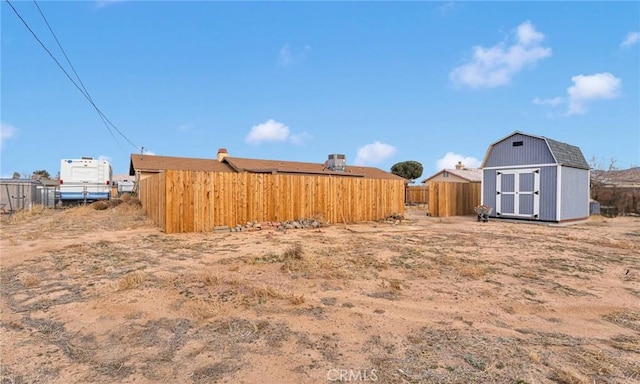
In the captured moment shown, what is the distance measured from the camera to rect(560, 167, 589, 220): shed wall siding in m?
14.7

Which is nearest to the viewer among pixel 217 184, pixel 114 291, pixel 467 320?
pixel 467 320

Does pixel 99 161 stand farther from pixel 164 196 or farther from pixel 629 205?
pixel 629 205

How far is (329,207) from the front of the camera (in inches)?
531

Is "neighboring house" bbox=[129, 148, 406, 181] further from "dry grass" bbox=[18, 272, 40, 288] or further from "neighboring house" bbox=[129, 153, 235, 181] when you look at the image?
"dry grass" bbox=[18, 272, 40, 288]

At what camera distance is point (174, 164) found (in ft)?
76.5

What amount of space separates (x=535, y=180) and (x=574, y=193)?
87.5 inches

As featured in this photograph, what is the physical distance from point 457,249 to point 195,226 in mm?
7761

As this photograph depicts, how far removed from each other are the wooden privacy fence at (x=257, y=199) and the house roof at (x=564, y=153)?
21.7ft

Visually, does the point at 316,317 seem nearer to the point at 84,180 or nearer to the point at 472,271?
the point at 472,271

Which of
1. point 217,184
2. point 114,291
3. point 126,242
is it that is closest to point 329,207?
point 217,184

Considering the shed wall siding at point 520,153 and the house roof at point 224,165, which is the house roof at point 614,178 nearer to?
the shed wall siding at point 520,153

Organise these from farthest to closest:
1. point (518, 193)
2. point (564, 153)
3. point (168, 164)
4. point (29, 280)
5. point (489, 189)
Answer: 1. point (168, 164)
2. point (489, 189)
3. point (518, 193)
4. point (564, 153)
5. point (29, 280)

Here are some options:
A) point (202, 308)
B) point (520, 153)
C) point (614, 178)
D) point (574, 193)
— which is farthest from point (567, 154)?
point (202, 308)

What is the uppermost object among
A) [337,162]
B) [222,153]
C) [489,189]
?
[222,153]
